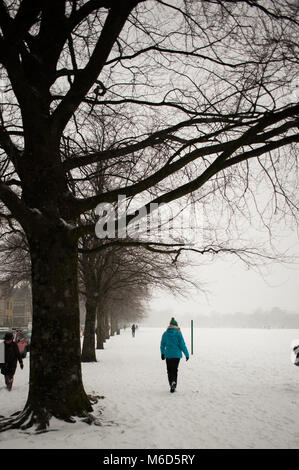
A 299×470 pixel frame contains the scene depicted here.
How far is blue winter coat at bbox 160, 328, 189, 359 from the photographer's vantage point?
8156 millimetres

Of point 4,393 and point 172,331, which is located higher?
point 172,331

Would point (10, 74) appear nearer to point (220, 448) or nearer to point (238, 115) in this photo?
point (238, 115)

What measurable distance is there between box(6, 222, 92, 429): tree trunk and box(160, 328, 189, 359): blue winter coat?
3.14m

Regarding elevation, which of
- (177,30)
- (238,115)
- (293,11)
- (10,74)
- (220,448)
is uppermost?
(177,30)

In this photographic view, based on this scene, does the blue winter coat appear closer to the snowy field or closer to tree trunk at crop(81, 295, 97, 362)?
the snowy field

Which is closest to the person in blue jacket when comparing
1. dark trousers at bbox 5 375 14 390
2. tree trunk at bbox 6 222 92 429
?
tree trunk at bbox 6 222 92 429

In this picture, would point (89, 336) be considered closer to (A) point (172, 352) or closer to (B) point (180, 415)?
(A) point (172, 352)

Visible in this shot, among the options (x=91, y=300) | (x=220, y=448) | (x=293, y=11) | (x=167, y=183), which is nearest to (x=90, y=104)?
(x=167, y=183)

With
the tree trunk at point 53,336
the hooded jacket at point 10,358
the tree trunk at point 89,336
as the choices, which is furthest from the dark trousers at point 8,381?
the tree trunk at point 89,336

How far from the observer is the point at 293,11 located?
486cm

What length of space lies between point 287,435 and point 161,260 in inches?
394

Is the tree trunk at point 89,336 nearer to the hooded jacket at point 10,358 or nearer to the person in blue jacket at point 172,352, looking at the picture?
the hooded jacket at point 10,358

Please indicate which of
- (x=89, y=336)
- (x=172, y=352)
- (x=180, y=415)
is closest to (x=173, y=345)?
(x=172, y=352)

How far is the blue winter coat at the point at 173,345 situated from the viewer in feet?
26.8
